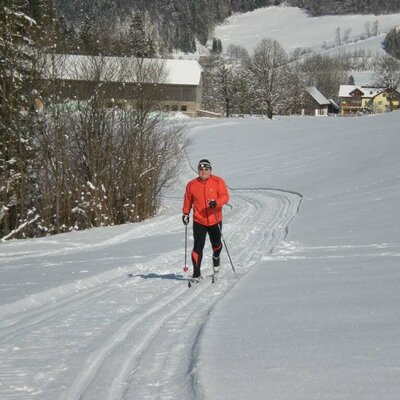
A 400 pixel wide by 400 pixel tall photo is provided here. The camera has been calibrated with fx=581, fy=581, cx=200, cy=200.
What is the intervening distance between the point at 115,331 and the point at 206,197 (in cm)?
351

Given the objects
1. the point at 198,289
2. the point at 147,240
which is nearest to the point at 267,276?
the point at 198,289

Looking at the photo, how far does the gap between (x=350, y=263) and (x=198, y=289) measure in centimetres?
279

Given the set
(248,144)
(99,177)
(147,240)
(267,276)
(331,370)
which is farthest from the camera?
(248,144)

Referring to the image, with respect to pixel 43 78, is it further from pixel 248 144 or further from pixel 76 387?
pixel 248 144

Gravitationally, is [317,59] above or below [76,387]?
above

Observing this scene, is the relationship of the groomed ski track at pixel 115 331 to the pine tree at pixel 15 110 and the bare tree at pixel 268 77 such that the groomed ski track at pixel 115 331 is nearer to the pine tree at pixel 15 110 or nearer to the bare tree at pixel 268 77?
the pine tree at pixel 15 110

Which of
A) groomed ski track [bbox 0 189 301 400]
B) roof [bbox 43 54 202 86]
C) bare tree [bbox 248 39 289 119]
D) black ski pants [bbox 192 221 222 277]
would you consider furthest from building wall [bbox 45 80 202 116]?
bare tree [bbox 248 39 289 119]

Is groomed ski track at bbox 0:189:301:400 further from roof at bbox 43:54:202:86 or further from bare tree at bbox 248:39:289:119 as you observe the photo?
bare tree at bbox 248:39:289:119

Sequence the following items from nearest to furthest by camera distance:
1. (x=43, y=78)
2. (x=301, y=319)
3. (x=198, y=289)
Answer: (x=301, y=319) < (x=198, y=289) < (x=43, y=78)

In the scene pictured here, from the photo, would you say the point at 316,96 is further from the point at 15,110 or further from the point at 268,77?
the point at 15,110

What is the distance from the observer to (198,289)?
863cm

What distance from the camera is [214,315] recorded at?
6812mm

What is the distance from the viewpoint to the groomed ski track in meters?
4.75

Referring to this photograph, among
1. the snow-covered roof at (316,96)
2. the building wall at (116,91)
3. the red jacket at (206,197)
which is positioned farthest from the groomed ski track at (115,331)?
the snow-covered roof at (316,96)
